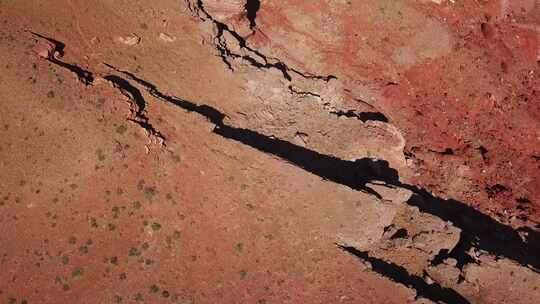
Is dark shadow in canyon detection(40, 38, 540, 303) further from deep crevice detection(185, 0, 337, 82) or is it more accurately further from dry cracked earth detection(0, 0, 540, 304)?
deep crevice detection(185, 0, 337, 82)

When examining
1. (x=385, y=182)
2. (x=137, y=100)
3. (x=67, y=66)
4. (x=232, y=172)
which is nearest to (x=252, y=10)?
(x=137, y=100)

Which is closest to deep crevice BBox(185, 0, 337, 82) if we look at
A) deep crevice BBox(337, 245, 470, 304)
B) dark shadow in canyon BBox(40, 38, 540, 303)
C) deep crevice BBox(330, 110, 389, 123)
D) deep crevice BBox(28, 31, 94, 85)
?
deep crevice BBox(330, 110, 389, 123)

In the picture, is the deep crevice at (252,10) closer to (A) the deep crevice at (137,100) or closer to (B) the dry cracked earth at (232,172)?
(B) the dry cracked earth at (232,172)

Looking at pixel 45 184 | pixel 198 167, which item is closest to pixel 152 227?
pixel 198 167

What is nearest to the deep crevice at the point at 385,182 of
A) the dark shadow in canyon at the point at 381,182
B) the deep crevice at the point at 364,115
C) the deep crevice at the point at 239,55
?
the dark shadow in canyon at the point at 381,182

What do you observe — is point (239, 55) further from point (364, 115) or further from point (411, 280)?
point (411, 280)
